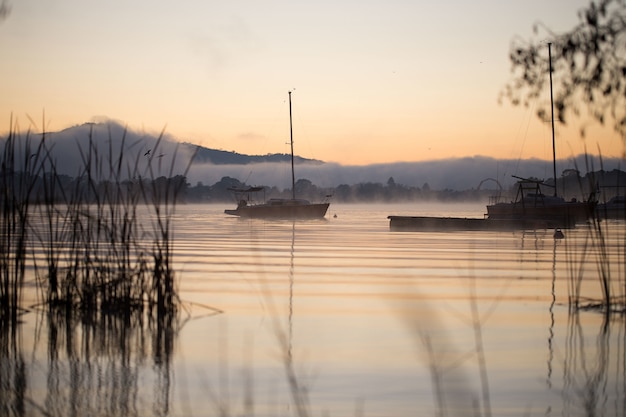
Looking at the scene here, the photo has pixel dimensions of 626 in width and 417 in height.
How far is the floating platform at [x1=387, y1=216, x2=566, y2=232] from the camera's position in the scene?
38.6 meters

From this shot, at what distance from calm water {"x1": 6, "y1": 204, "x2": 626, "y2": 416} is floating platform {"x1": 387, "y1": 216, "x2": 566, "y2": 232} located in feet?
79.8

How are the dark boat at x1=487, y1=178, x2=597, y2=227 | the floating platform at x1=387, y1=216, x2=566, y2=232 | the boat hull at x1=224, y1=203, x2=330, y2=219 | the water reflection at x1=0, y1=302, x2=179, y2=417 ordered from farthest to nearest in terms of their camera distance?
the boat hull at x1=224, y1=203, x2=330, y2=219 < the dark boat at x1=487, y1=178, x2=597, y2=227 < the floating platform at x1=387, y1=216, x2=566, y2=232 < the water reflection at x1=0, y1=302, x2=179, y2=417

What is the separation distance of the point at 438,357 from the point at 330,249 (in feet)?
52.5

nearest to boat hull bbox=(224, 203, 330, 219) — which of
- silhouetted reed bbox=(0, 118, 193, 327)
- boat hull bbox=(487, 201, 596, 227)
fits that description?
boat hull bbox=(487, 201, 596, 227)

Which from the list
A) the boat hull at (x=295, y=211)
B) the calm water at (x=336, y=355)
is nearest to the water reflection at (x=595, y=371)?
the calm water at (x=336, y=355)

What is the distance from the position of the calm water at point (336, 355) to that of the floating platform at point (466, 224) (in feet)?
79.8

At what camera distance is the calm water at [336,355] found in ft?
20.3

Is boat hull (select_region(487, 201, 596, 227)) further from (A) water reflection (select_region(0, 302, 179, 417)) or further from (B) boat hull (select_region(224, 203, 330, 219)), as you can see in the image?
(A) water reflection (select_region(0, 302, 179, 417))

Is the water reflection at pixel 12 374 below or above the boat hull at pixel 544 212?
below

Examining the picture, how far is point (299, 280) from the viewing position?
14805 mm

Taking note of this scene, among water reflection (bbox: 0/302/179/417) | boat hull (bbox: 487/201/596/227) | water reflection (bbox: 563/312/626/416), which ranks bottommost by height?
water reflection (bbox: 563/312/626/416)

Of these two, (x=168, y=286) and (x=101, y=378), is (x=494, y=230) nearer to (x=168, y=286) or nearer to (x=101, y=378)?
(x=168, y=286)

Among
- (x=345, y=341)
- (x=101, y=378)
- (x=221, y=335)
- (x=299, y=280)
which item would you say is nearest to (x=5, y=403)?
(x=101, y=378)

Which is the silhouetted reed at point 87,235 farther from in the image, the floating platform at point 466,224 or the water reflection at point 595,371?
the floating platform at point 466,224
